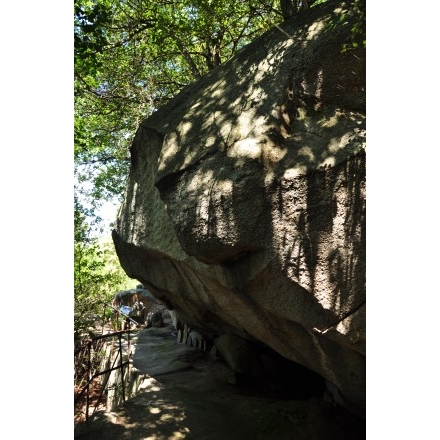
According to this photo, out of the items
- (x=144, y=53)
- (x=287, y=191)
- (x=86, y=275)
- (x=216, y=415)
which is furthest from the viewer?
(x=86, y=275)

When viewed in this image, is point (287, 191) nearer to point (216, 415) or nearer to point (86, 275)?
point (216, 415)

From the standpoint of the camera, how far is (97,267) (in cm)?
1139

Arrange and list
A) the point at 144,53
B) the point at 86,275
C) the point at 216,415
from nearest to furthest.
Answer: the point at 216,415 → the point at 144,53 → the point at 86,275

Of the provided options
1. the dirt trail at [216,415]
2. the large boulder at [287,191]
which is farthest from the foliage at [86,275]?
the large boulder at [287,191]

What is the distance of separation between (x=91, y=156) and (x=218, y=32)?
19.8ft

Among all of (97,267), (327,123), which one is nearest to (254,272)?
(327,123)

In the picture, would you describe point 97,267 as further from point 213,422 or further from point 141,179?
point 213,422

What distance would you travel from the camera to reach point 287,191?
3330mm

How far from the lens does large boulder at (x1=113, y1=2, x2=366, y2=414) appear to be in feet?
10.4

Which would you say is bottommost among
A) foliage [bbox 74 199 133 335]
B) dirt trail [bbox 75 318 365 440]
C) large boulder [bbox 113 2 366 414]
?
dirt trail [bbox 75 318 365 440]

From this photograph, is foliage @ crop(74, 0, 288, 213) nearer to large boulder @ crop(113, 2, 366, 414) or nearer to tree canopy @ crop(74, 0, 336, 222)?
tree canopy @ crop(74, 0, 336, 222)

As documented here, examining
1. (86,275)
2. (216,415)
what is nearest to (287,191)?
(216,415)

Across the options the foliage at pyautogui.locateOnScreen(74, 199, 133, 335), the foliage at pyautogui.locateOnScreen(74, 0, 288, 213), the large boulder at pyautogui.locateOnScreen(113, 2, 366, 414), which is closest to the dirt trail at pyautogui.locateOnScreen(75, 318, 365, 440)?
the large boulder at pyautogui.locateOnScreen(113, 2, 366, 414)

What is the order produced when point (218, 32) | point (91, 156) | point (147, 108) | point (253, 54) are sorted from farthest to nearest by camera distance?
1. point (91, 156)
2. point (147, 108)
3. point (218, 32)
4. point (253, 54)
